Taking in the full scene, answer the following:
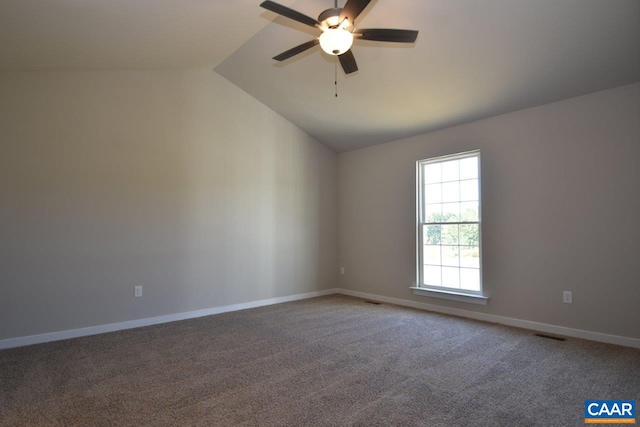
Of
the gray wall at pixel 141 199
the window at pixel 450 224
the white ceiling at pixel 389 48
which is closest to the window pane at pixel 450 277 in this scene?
the window at pixel 450 224

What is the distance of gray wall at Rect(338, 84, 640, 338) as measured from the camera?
126 inches

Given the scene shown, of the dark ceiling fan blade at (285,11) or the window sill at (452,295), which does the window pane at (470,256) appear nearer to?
the window sill at (452,295)

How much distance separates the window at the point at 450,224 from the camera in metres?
4.26

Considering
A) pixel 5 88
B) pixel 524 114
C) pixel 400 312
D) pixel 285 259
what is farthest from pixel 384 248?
pixel 5 88

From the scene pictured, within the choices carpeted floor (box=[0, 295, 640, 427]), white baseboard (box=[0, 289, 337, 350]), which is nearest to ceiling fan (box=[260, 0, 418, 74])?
carpeted floor (box=[0, 295, 640, 427])

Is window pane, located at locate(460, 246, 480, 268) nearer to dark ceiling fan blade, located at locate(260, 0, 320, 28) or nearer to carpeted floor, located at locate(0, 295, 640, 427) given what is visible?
carpeted floor, located at locate(0, 295, 640, 427)

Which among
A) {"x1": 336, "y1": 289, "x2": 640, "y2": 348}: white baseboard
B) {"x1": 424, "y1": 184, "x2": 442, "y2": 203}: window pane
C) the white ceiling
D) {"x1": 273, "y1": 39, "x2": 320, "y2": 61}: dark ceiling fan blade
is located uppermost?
the white ceiling

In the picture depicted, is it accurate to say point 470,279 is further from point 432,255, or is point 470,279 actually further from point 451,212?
point 451,212

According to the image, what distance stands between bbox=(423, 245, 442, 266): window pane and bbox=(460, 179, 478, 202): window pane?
0.76 meters

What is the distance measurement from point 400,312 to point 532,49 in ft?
10.5

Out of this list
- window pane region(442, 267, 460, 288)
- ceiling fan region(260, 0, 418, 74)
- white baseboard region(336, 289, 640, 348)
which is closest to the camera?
ceiling fan region(260, 0, 418, 74)

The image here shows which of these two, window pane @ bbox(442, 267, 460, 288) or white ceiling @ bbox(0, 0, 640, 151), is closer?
white ceiling @ bbox(0, 0, 640, 151)

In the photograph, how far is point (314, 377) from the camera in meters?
2.51

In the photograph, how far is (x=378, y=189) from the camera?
532cm
